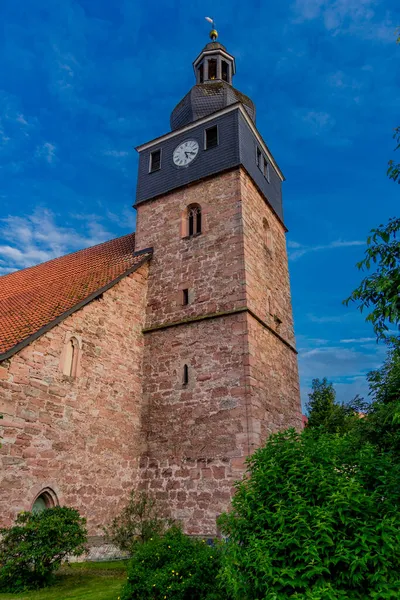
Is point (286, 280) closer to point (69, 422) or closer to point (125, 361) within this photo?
point (125, 361)

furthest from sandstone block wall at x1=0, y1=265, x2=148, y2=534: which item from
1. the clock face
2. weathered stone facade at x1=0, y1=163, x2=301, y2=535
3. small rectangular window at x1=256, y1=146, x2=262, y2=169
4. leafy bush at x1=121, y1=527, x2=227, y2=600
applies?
small rectangular window at x1=256, y1=146, x2=262, y2=169

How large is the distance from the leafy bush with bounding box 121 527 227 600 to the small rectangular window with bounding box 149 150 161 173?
13.4m

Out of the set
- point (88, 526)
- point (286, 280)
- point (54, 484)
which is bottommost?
point (88, 526)

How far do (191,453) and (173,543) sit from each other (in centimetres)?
485

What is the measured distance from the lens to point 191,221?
14844 millimetres

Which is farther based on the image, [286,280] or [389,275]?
[286,280]

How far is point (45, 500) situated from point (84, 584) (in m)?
2.23

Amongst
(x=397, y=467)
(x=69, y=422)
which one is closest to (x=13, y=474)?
(x=69, y=422)

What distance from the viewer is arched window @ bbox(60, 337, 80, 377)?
1020 centimetres

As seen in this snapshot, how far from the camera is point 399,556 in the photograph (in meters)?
4.02

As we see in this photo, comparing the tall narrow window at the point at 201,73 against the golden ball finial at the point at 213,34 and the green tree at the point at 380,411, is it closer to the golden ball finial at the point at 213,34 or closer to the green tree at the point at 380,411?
the golden ball finial at the point at 213,34

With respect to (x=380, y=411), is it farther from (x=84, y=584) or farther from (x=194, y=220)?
(x=194, y=220)

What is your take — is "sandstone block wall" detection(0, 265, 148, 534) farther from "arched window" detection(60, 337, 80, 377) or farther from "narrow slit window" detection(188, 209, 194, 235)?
"narrow slit window" detection(188, 209, 194, 235)

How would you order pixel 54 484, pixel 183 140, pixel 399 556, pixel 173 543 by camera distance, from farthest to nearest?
pixel 183 140 < pixel 54 484 < pixel 173 543 < pixel 399 556
